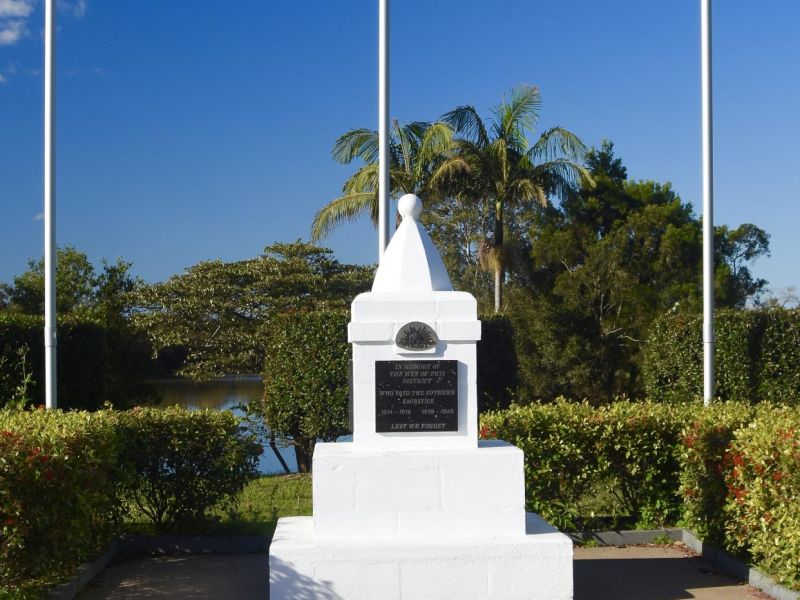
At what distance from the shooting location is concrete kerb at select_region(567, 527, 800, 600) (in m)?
7.55

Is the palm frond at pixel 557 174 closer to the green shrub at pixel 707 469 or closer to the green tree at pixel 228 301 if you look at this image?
the green tree at pixel 228 301

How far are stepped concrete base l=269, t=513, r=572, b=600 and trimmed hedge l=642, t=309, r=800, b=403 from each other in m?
8.29

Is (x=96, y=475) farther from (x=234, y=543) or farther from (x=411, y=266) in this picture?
(x=411, y=266)

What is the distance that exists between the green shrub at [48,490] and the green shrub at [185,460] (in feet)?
4.07

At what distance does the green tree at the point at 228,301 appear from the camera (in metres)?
30.9

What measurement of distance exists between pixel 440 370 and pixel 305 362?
6852 mm

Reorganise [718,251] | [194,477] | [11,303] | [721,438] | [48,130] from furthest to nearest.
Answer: [11,303] → [718,251] → [48,130] → [194,477] → [721,438]

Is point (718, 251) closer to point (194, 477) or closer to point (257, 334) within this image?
point (257, 334)

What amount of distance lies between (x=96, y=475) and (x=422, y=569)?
3.10m

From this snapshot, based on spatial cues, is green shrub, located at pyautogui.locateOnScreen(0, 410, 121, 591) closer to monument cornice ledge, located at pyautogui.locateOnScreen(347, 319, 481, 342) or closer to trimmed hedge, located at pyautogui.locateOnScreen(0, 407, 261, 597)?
trimmed hedge, located at pyautogui.locateOnScreen(0, 407, 261, 597)

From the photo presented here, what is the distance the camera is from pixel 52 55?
11.6m

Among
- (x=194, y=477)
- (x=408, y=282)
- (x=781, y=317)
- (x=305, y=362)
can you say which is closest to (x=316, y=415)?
(x=305, y=362)

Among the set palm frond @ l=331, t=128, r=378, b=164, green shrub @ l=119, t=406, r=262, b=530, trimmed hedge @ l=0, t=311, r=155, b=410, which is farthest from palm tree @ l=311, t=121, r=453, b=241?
green shrub @ l=119, t=406, r=262, b=530

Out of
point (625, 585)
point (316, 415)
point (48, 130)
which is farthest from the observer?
point (316, 415)
